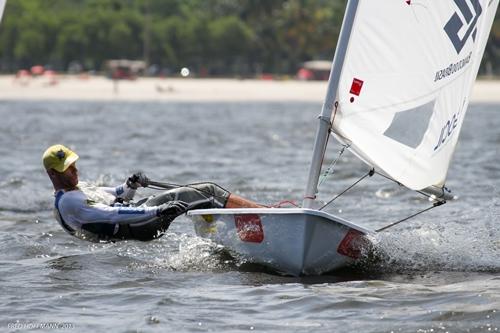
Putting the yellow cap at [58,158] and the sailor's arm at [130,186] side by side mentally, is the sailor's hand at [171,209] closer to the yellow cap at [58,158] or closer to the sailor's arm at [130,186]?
the sailor's arm at [130,186]

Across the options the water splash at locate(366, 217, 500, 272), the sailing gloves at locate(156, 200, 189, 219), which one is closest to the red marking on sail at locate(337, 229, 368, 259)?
the water splash at locate(366, 217, 500, 272)

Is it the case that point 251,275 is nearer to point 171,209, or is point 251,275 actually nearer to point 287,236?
point 287,236

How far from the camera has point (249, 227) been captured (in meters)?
8.30

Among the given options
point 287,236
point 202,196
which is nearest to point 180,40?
point 202,196

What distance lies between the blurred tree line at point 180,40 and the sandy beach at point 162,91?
→ 19115 mm

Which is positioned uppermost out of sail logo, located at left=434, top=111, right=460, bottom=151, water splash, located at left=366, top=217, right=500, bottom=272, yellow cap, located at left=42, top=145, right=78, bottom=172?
sail logo, located at left=434, top=111, right=460, bottom=151

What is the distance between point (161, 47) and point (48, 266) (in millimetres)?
74316

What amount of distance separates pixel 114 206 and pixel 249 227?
1.28 metres

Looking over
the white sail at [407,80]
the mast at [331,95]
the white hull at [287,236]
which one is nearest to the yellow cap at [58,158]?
the white hull at [287,236]

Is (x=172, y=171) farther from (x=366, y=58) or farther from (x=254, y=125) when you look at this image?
(x=254, y=125)

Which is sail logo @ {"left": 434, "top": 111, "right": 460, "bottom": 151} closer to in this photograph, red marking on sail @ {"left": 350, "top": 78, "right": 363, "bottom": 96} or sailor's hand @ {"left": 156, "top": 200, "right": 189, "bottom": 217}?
red marking on sail @ {"left": 350, "top": 78, "right": 363, "bottom": 96}

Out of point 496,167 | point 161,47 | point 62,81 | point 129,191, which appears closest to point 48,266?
point 129,191

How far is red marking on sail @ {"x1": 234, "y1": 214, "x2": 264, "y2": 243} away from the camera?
823 cm

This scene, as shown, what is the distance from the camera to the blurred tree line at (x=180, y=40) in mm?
79875
